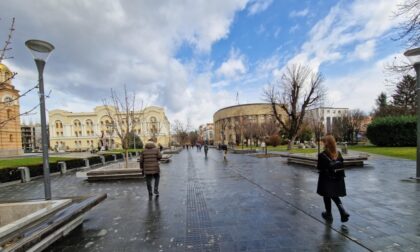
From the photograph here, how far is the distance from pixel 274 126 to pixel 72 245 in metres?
51.9

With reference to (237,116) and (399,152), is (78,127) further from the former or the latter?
(399,152)

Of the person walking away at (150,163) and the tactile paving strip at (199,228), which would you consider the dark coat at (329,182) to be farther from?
the person walking away at (150,163)

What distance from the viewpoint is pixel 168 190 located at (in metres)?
8.48

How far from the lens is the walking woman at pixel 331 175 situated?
4.62 metres

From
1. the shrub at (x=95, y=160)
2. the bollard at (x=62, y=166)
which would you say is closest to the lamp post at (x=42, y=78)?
the bollard at (x=62, y=166)

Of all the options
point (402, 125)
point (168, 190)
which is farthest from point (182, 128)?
point (168, 190)

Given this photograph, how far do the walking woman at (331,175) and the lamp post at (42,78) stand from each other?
5.52 meters

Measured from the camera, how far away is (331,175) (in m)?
4.69

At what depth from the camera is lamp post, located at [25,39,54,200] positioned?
507cm

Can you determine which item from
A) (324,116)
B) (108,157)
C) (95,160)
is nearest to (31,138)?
(108,157)

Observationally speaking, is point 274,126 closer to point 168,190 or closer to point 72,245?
point 168,190

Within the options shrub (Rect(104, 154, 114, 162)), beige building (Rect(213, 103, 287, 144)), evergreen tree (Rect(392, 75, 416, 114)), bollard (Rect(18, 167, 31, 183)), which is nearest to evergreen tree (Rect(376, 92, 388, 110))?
evergreen tree (Rect(392, 75, 416, 114))

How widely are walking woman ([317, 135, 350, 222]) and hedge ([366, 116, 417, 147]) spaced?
3045 cm

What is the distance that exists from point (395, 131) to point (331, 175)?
30.9m
